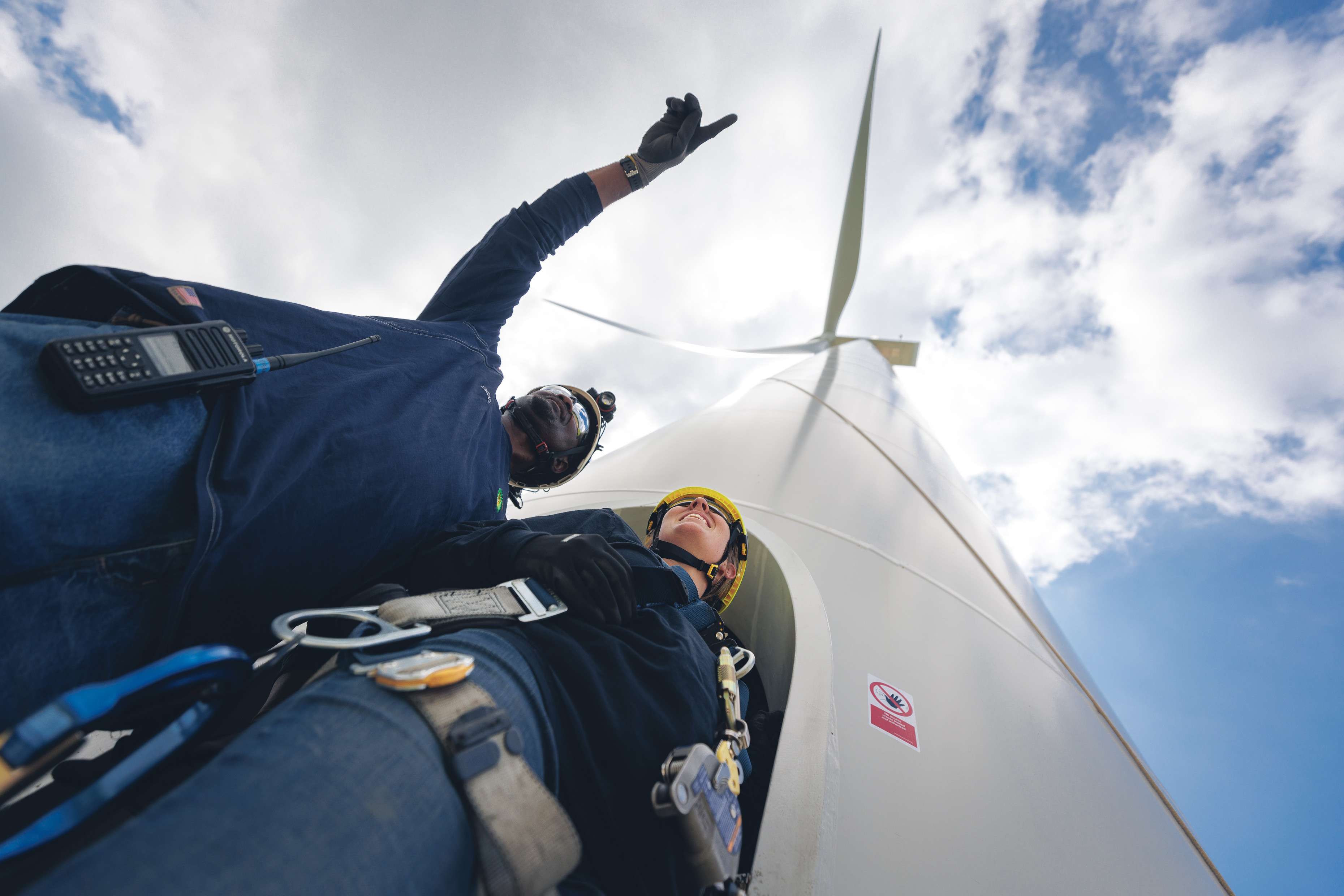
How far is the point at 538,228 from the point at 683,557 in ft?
6.02

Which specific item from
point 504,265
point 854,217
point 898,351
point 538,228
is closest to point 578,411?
point 504,265

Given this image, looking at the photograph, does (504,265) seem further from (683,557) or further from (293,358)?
(683,557)

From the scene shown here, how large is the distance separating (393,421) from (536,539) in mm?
629

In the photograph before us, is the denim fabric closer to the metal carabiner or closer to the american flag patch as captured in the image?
the metal carabiner

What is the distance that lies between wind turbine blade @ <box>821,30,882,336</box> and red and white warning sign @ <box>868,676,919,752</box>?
1010 cm

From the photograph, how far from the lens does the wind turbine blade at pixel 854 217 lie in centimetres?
983

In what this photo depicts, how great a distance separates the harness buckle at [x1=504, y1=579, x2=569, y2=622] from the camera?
1419 mm

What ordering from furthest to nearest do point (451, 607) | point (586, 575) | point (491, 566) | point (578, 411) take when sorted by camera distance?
point (578, 411) < point (491, 566) < point (586, 575) < point (451, 607)

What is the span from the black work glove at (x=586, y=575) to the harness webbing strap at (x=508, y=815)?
0.55 meters

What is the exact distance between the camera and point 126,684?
811 mm

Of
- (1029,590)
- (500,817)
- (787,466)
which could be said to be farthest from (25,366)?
(1029,590)

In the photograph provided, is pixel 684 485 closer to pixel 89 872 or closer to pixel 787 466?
pixel 787 466

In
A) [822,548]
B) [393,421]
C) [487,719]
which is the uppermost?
[822,548]

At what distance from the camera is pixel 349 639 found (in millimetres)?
1111
